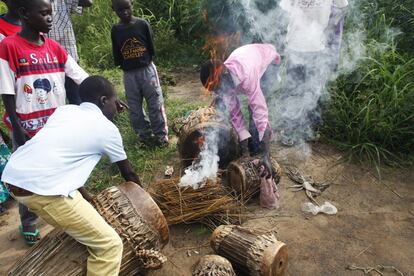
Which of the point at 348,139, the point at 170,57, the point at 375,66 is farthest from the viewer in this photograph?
the point at 170,57

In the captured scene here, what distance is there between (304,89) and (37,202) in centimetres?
389

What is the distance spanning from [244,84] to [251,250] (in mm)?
1615

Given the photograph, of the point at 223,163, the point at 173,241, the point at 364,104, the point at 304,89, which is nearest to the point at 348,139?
the point at 364,104

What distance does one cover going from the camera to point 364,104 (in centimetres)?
480

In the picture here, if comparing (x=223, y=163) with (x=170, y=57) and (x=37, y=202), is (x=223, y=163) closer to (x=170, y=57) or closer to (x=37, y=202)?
(x=37, y=202)

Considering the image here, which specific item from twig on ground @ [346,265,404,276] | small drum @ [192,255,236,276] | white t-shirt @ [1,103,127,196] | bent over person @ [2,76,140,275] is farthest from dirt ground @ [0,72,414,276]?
white t-shirt @ [1,103,127,196]

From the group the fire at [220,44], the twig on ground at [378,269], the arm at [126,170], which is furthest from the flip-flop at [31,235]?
the fire at [220,44]

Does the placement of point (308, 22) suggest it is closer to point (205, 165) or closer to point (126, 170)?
point (205, 165)

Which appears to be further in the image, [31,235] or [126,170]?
[31,235]

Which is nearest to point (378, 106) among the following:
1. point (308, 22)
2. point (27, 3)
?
point (308, 22)

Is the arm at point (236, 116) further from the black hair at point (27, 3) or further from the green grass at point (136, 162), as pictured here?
the black hair at point (27, 3)

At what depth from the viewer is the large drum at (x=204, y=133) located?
4.12 meters

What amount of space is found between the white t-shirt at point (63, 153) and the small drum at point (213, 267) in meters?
1.07

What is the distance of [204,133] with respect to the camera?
4098 mm
